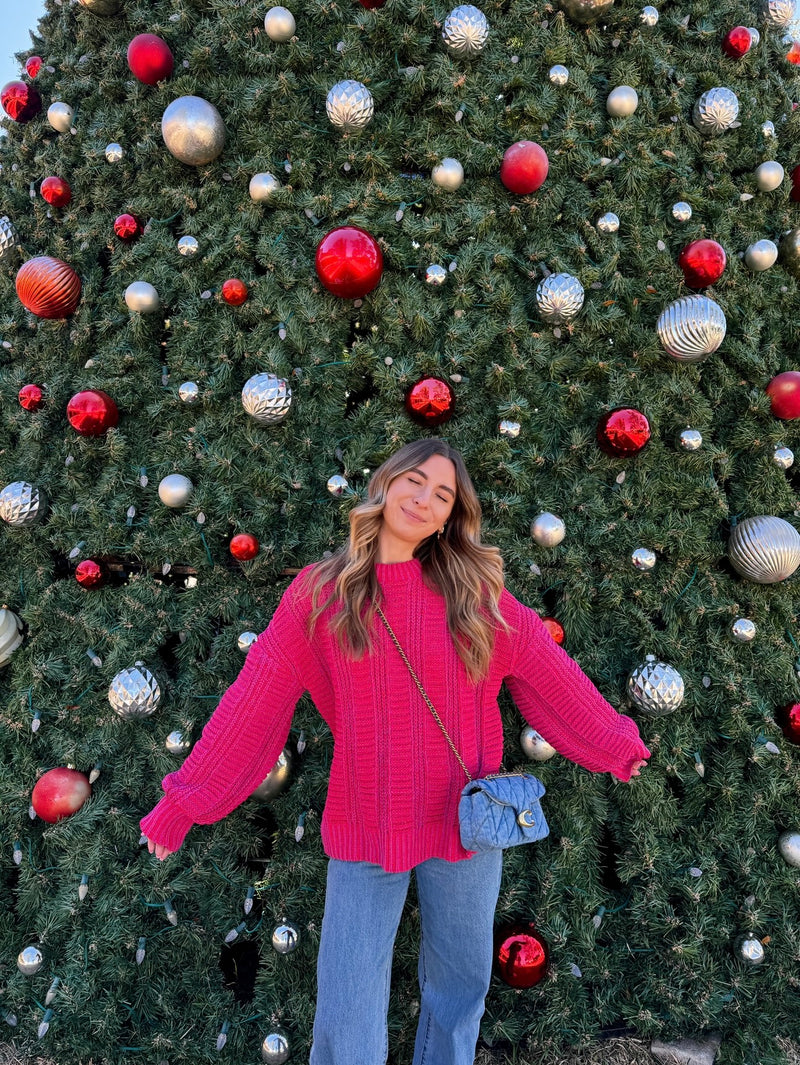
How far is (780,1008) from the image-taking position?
6.59 feet

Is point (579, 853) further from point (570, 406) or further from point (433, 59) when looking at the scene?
point (433, 59)

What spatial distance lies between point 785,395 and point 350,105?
6.11 ft

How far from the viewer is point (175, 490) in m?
2.12

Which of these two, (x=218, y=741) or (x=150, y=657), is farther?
(x=150, y=657)

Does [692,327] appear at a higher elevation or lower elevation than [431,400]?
lower

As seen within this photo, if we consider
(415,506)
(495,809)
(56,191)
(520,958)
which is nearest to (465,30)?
(56,191)

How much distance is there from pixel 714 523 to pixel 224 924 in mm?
2187

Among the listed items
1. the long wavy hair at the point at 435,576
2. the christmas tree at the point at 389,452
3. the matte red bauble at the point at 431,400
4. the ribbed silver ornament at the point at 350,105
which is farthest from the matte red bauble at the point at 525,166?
the long wavy hair at the point at 435,576

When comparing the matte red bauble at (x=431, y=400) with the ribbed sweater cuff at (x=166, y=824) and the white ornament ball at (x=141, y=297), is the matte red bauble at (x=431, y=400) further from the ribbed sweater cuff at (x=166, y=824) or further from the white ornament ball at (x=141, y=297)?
the ribbed sweater cuff at (x=166, y=824)

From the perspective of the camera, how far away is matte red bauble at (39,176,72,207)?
7.94 feet

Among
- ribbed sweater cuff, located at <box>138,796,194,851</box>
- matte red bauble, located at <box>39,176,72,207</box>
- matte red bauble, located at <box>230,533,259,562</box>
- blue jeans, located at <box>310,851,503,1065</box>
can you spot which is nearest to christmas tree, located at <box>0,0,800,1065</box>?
matte red bauble, located at <box>230,533,259,562</box>

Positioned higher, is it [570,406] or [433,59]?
[433,59]

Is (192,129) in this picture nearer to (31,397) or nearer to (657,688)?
(31,397)

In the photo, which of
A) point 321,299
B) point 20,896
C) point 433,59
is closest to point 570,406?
point 321,299
